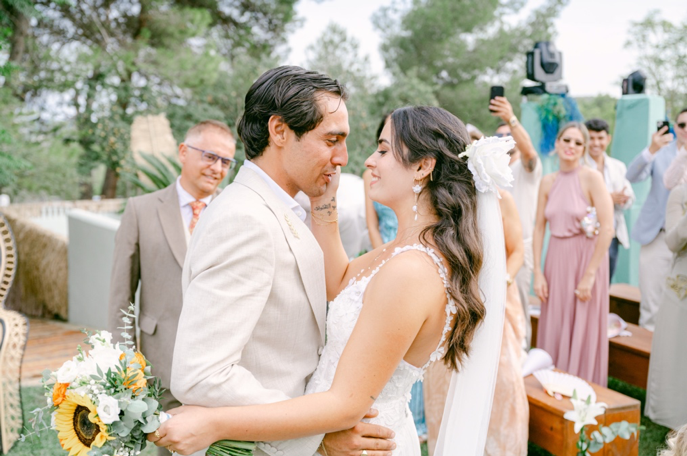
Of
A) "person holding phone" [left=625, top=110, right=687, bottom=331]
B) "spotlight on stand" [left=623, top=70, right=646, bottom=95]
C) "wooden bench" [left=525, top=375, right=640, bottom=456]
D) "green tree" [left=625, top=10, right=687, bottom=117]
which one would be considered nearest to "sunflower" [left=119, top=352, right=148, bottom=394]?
"wooden bench" [left=525, top=375, right=640, bottom=456]

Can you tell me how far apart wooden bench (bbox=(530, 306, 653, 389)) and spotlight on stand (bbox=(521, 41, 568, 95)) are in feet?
10.8

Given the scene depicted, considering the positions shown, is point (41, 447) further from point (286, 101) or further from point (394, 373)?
point (286, 101)

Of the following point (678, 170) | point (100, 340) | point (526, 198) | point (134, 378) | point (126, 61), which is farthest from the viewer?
point (126, 61)

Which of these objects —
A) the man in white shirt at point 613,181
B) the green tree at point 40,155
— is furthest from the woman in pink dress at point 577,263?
the green tree at point 40,155

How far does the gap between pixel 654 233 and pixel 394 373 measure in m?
4.90

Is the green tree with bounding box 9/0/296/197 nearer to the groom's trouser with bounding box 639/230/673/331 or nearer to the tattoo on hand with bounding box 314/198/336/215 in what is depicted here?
the groom's trouser with bounding box 639/230/673/331

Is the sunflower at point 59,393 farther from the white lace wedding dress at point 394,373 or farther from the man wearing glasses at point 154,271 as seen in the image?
the man wearing glasses at point 154,271

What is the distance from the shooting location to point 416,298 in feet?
5.09

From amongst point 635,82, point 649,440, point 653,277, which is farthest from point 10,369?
point 635,82

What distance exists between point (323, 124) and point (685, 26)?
2899 cm

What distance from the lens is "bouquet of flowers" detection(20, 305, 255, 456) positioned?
4.65ft

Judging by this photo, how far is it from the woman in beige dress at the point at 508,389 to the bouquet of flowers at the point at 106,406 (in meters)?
2.30

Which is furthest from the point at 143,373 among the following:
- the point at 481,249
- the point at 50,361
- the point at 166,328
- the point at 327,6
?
the point at 327,6

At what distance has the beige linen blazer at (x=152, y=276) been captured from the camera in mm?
2893
